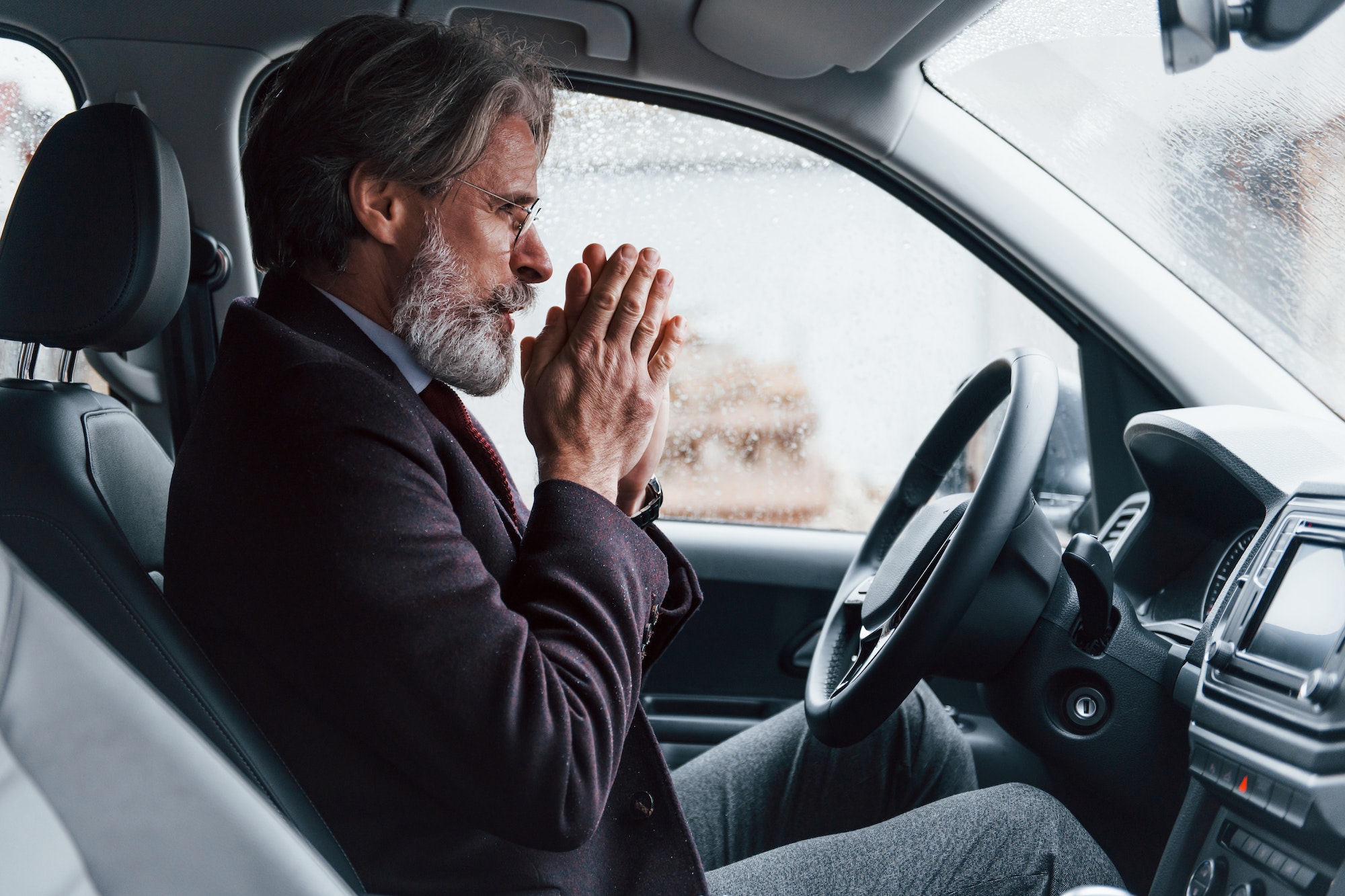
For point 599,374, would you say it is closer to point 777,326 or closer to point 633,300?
point 633,300

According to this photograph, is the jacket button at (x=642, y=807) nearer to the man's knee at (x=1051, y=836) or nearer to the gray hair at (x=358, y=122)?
the man's knee at (x=1051, y=836)

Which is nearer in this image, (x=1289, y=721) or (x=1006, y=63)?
(x=1289, y=721)

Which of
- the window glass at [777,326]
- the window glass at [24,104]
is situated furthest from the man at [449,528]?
the window glass at [777,326]

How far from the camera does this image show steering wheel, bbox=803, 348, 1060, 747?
3.67ft

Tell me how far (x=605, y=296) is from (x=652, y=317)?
5 centimetres

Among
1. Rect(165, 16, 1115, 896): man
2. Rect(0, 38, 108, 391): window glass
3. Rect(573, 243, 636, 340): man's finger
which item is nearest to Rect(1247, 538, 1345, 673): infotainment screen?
Rect(165, 16, 1115, 896): man

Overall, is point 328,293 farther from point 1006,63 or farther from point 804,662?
point 804,662

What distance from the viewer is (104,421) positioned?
1.19 m

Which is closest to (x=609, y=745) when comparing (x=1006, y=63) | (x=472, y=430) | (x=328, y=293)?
(x=472, y=430)

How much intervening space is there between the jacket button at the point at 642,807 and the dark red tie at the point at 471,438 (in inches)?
11.8

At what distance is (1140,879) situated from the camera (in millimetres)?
1284

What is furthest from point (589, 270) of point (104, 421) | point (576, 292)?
point (104, 421)

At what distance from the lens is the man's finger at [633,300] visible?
1.09 m

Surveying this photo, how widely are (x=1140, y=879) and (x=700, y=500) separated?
105 centimetres
